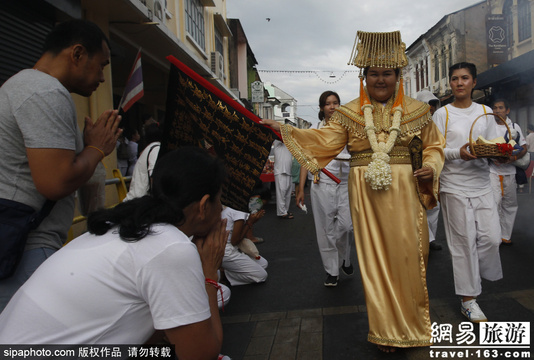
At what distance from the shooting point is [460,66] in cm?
402

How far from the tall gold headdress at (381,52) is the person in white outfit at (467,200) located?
778 millimetres

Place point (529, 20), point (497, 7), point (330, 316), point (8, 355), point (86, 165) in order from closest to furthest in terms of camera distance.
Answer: point (8, 355) < point (86, 165) < point (330, 316) < point (529, 20) < point (497, 7)

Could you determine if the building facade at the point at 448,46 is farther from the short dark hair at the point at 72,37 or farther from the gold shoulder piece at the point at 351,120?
the short dark hair at the point at 72,37

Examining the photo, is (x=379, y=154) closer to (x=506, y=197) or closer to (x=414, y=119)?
(x=414, y=119)

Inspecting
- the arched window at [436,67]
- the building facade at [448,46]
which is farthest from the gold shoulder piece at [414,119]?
the arched window at [436,67]

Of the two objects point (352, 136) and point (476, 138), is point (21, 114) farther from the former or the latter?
point (476, 138)

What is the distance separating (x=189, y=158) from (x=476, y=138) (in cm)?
309

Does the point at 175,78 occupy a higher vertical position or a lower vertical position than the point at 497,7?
lower

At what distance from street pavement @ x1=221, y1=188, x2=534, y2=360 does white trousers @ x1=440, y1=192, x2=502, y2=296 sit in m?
0.33

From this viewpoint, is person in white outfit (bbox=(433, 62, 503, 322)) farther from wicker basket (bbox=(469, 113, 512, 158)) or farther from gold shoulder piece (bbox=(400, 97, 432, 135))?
gold shoulder piece (bbox=(400, 97, 432, 135))

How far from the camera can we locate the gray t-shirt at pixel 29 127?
6.23 ft

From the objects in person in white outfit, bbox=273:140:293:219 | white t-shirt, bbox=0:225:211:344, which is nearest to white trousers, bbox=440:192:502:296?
white t-shirt, bbox=0:225:211:344

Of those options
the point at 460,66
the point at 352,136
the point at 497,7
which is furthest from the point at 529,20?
the point at 352,136

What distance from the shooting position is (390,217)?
130 inches
